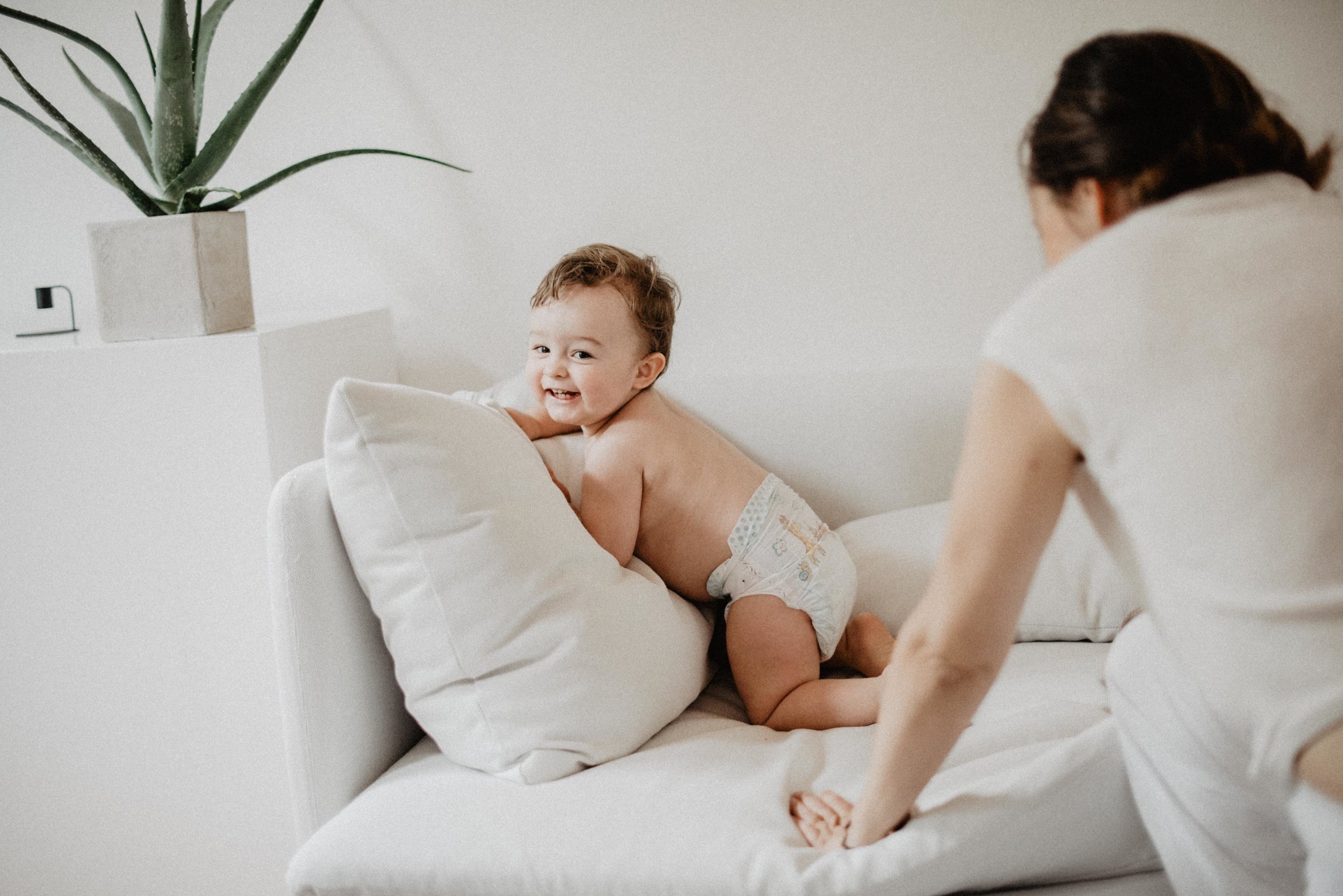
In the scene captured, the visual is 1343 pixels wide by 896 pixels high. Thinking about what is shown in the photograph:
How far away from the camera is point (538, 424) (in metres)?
1.55

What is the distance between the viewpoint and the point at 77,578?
1521mm

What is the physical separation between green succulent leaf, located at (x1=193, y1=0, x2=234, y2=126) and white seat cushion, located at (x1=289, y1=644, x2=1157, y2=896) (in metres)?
1.10

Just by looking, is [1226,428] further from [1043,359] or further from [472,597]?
[472,597]

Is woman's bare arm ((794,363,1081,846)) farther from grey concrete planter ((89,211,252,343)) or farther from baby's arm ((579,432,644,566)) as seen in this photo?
grey concrete planter ((89,211,252,343))

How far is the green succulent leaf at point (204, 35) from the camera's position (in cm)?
161

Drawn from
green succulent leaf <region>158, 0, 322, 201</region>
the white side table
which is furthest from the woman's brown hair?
green succulent leaf <region>158, 0, 322, 201</region>

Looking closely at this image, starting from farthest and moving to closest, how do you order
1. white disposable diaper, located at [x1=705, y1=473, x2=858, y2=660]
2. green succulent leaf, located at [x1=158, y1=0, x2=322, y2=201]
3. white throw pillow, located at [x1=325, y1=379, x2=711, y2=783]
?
green succulent leaf, located at [x1=158, y1=0, x2=322, y2=201] → white disposable diaper, located at [x1=705, y1=473, x2=858, y2=660] → white throw pillow, located at [x1=325, y1=379, x2=711, y2=783]

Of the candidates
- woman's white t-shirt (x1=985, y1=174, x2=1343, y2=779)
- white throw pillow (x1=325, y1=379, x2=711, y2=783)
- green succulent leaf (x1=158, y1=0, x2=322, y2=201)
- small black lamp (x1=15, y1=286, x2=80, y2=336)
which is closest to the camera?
woman's white t-shirt (x1=985, y1=174, x2=1343, y2=779)

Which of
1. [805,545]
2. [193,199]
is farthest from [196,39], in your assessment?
[805,545]

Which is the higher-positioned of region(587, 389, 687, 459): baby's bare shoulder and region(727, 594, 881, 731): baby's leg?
region(587, 389, 687, 459): baby's bare shoulder

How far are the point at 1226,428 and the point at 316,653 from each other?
922 mm

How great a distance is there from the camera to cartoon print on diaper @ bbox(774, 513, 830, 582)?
1.46 metres

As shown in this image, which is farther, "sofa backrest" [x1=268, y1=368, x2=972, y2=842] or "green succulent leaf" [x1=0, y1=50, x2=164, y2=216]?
"green succulent leaf" [x1=0, y1=50, x2=164, y2=216]

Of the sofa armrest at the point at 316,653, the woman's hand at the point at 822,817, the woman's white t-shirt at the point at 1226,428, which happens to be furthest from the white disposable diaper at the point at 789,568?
the woman's white t-shirt at the point at 1226,428
